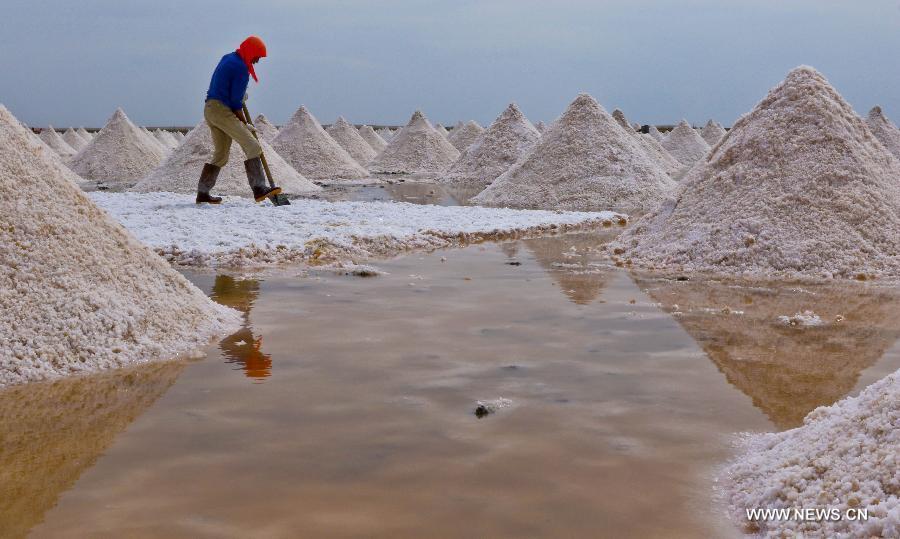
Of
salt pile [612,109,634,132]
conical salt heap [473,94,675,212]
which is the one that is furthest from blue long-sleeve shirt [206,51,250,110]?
salt pile [612,109,634,132]

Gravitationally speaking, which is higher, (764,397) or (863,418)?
(863,418)

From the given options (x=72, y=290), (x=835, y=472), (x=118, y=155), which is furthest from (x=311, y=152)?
(x=835, y=472)

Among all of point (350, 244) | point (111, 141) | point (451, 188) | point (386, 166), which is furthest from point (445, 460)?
point (386, 166)

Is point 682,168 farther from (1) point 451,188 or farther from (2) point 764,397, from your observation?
(2) point 764,397

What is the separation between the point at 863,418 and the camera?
231 cm

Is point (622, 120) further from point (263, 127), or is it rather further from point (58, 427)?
point (58, 427)

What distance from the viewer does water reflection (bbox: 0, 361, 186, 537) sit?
2.31 metres

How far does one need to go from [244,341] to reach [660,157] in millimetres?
24032

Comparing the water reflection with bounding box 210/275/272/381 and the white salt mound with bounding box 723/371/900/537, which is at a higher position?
the white salt mound with bounding box 723/371/900/537

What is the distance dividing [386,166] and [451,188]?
30.8 feet

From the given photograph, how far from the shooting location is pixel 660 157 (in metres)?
26.5

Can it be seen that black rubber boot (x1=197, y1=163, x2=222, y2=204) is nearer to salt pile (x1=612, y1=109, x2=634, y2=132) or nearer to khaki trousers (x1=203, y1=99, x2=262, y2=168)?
khaki trousers (x1=203, y1=99, x2=262, y2=168)

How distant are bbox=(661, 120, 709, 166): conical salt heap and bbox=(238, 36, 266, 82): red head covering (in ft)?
75.5

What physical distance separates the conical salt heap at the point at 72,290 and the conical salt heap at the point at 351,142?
2608cm
